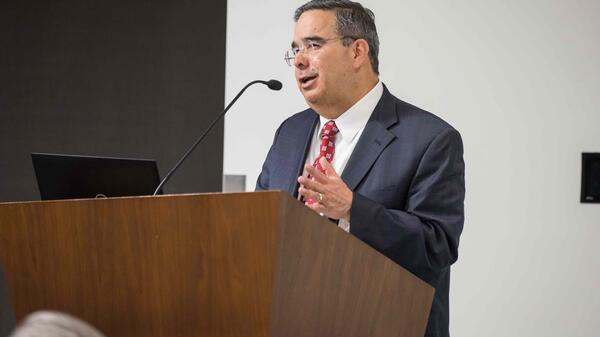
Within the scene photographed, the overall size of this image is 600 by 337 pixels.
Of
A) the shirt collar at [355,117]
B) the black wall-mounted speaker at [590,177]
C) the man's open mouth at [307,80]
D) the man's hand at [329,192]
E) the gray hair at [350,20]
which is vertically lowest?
the black wall-mounted speaker at [590,177]

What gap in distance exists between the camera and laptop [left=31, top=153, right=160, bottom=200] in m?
2.10

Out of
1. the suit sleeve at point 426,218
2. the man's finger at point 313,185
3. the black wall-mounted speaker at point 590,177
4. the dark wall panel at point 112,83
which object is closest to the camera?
the man's finger at point 313,185

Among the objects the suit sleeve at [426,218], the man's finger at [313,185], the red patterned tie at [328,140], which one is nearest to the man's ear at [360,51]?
the red patterned tie at [328,140]

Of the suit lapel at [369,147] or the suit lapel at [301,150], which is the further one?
the suit lapel at [301,150]

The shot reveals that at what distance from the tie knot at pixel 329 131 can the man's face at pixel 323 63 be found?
0.06 metres

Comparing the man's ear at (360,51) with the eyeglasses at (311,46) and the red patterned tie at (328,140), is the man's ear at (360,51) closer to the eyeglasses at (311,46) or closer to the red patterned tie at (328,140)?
the eyeglasses at (311,46)

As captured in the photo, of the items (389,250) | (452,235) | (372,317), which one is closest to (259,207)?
(372,317)

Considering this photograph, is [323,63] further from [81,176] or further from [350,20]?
[81,176]

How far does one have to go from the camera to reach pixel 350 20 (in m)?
2.32

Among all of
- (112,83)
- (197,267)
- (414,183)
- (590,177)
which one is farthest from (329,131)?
(112,83)

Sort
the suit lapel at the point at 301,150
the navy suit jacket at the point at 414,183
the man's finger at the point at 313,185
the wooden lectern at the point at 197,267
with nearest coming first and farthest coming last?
Answer: the wooden lectern at the point at 197,267
the man's finger at the point at 313,185
the navy suit jacket at the point at 414,183
the suit lapel at the point at 301,150

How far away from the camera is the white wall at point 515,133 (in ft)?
10.8

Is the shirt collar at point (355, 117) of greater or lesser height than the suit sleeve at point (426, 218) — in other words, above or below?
above

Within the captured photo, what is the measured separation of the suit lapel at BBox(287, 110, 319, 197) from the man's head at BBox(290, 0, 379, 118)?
3.0 inches
